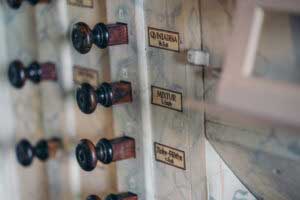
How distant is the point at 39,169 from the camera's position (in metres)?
1.54

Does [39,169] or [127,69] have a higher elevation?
[127,69]

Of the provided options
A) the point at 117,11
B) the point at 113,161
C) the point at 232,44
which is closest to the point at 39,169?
the point at 113,161

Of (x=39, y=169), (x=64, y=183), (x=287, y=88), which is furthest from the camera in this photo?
(x=39, y=169)

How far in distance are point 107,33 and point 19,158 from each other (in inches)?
17.0

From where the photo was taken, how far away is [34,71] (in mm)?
1403

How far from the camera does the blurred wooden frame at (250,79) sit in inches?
29.1

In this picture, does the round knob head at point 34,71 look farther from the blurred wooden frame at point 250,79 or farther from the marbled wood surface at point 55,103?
the blurred wooden frame at point 250,79

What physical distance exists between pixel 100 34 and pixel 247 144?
0.31m

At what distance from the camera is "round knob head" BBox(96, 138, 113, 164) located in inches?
45.4

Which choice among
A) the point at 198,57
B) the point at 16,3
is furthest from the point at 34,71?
the point at 198,57

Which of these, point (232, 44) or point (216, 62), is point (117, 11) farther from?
point (232, 44)

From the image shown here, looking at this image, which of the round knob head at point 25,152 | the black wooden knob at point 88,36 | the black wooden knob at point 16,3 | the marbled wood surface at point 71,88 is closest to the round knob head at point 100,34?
the black wooden knob at point 88,36

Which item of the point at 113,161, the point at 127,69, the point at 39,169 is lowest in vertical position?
the point at 39,169

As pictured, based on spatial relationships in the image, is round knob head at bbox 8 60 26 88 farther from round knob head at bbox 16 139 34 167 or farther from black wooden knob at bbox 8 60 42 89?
round knob head at bbox 16 139 34 167
